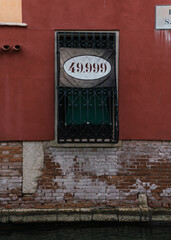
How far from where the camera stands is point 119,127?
19.8 ft

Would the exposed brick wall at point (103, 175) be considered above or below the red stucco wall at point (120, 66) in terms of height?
below

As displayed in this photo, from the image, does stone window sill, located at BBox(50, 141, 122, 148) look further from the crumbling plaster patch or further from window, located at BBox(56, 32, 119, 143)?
the crumbling plaster patch

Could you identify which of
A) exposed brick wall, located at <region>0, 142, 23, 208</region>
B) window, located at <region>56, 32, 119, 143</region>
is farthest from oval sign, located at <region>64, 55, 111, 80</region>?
exposed brick wall, located at <region>0, 142, 23, 208</region>

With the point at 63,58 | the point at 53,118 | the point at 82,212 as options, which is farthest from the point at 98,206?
the point at 63,58

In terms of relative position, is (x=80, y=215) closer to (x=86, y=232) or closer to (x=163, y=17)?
(x=86, y=232)

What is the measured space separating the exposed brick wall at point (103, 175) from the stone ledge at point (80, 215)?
0.47 feet

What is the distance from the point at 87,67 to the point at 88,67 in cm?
2

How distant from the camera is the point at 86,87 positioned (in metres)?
5.99

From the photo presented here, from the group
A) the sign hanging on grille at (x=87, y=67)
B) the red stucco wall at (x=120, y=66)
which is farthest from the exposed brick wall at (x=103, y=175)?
the sign hanging on grille at (x=87, y=67)

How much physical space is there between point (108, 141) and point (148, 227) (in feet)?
5.29

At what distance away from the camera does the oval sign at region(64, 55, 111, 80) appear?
19.7ft

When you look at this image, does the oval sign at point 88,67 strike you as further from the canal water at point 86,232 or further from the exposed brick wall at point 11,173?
the canal water at point 86,232

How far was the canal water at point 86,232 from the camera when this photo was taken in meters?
5.29

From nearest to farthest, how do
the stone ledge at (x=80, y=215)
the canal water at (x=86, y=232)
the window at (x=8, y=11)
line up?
the canal water at (x=86, y=232) → the stone ledge at (x=80, y=215) → the window at (x=8, y=11)
